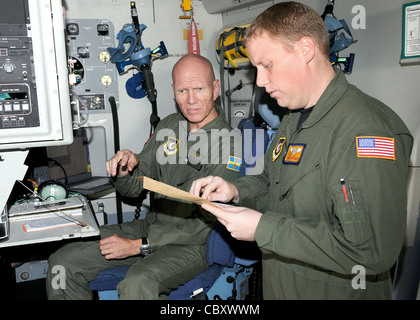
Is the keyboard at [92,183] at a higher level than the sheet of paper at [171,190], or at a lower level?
lower

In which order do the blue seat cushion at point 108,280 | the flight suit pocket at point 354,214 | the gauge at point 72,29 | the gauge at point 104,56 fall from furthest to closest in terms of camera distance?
the gauge at point 104,56 < the gauge at point 72,29 < the blue seat cushion at point 108,280 < the flight suit pocket at point 354,214

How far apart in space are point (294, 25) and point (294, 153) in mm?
518

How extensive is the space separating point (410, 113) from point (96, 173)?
9.38 ft

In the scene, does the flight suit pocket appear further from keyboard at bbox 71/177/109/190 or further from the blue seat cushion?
keyboard at bbox 71/177/109/190

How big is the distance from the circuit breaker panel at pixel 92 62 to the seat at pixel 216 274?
5.79ft

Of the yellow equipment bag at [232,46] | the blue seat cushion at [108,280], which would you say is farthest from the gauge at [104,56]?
the blue seat cushion at [108,280]

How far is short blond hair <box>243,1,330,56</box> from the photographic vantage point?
4.78ft

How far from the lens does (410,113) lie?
2182 mm

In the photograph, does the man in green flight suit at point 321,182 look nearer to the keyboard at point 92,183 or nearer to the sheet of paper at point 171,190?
the sheet of paper at point 171,190

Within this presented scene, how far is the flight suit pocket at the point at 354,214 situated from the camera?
48.0 inches

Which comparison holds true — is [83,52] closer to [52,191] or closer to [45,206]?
[52,191]

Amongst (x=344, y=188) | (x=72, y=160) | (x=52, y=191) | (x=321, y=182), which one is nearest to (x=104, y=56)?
(x=72, y=160)

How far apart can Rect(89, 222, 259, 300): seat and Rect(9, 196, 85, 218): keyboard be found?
50cm
